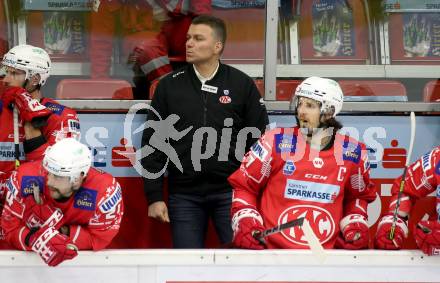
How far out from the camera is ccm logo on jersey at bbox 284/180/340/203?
5000mm

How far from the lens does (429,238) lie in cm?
451

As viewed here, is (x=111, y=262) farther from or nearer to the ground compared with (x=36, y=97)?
nearer to the ground

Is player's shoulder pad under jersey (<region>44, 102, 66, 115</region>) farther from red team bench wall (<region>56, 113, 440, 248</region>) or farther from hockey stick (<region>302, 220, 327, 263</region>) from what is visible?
hockey stick (<region>302, 220, 327, 263</region>)

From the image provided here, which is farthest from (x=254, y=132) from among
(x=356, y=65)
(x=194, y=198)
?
(x=356, y=65)

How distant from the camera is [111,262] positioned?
440cm

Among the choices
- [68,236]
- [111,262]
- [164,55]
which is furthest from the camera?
[164,55]

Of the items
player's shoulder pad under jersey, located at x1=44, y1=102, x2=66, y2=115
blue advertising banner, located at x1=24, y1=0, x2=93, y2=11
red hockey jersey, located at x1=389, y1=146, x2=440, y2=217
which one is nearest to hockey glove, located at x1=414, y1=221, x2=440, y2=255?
red hockey jersey, located at x1=389, y1=146, x2=440, y2=217

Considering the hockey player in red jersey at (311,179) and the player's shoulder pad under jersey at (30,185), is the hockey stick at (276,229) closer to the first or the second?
the hockey player in red jersey at (311,179)

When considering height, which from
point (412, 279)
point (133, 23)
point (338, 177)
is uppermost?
point (133, 23)

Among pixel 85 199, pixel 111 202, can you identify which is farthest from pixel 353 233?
pixel 85 199

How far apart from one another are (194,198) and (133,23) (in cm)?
117

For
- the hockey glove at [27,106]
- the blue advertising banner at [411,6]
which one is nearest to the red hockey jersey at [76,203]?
the hockey glove at [27,106]

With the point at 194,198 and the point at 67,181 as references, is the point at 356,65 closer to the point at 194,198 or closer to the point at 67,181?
the point at 194,198

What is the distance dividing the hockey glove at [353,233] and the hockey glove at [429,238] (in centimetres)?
31
